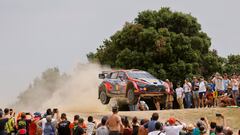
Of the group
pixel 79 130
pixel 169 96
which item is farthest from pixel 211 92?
pixel 79 130

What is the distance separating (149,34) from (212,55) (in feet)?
20.9

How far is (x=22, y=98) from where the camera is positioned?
64188 millimetres

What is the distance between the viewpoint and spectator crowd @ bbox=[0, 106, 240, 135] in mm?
14445

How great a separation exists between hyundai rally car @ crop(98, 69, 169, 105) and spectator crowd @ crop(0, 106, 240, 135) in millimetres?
10742

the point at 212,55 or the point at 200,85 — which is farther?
the point at 212,55

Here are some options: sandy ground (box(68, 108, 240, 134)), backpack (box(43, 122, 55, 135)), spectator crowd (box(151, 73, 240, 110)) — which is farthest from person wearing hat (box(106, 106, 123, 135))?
spectator crowd (box(151, 73, 240, 110))

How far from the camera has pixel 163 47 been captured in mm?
43031

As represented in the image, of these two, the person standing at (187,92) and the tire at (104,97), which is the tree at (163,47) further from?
the person standing at (187,92)

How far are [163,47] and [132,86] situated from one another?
14.7 meters

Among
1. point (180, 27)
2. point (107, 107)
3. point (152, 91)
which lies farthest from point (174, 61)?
point (152, 91)

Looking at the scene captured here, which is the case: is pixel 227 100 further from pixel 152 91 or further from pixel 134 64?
pixel 134 64

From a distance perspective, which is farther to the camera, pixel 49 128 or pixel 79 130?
pixel 49 128

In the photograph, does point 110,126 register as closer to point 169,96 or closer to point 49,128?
point 49,128

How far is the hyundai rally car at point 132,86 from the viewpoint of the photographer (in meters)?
28.6
